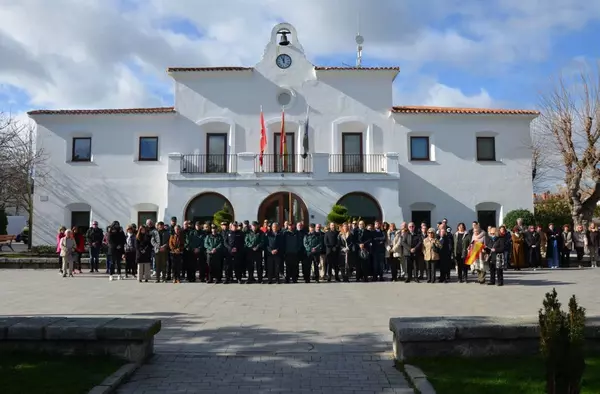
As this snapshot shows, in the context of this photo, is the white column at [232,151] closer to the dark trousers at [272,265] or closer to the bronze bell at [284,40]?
the bronze bell at [284,40]

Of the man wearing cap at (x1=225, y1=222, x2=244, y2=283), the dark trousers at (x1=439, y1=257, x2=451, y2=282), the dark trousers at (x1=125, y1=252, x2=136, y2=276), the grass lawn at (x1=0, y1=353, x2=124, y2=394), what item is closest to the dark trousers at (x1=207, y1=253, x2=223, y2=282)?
the man wearing cap at (x1=225, y1=222, x2=244, y2=283)

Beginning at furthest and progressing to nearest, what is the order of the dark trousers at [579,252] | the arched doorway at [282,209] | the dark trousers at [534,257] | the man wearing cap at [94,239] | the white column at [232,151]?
the white column at [232,151] < the arched doorway at [282,209] < the dark trousers at [579,252] < the dark trousers at [534,257] < the man wearing cap at [94,239]

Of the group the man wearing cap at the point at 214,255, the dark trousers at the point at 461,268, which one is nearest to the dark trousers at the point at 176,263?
the man wearing cap at the point at 214,255

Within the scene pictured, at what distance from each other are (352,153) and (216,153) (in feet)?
22.8

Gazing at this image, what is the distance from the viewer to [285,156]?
91.0ft

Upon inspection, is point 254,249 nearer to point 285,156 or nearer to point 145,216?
point 285,156

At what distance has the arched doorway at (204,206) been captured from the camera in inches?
1059

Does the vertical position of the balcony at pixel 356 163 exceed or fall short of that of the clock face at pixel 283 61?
it falls short

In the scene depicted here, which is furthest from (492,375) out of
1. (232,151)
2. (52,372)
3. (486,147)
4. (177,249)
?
(486,147)

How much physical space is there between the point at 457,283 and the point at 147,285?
9.29 m

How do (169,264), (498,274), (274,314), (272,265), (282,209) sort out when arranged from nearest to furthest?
1. (274,314)
2. (498,274)
3. (272,265)
4. (169,264)
5. (282,209)

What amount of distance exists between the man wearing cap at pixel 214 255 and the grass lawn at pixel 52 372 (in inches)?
407

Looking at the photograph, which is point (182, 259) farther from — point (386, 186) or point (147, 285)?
point (386, 186)

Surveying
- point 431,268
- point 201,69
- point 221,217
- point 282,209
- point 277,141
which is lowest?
point 431,268
